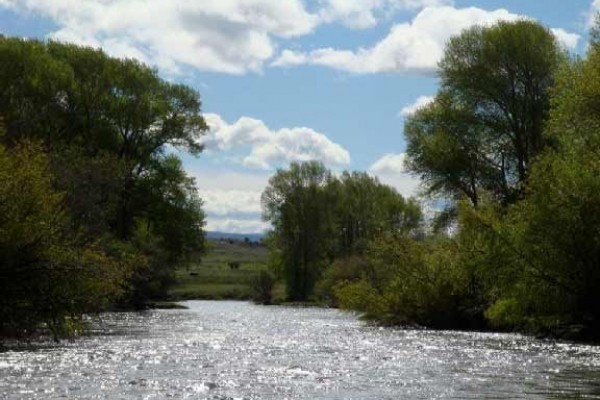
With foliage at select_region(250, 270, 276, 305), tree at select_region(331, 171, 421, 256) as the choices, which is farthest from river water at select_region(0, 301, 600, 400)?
tree at select_region(331, 171, 421, 256)

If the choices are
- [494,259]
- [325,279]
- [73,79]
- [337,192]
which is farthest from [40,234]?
[337,192]

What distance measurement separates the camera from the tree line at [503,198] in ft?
110

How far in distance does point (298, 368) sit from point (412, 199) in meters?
39.1

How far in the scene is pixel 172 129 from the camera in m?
63.3

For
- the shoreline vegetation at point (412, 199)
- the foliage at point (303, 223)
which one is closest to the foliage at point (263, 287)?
the shoreline vegetation at point (412, 199)

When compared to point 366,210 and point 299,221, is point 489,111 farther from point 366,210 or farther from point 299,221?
point 366,210

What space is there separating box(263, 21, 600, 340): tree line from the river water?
238 cm

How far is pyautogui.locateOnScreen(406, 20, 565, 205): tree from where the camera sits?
51.2m

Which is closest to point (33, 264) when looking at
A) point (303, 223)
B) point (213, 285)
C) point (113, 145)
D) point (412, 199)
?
point (113, 145)

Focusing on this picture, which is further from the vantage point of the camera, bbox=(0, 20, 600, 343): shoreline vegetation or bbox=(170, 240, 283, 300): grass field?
bbox=(170, 240, 283, 300): grass field

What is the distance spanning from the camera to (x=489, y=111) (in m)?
52.9

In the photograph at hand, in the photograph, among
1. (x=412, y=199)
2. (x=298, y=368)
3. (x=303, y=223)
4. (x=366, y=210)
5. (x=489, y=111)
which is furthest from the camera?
(x=366, y=210)

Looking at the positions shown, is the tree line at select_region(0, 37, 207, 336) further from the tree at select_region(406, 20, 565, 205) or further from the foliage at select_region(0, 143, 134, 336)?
the tree at select_region(406, 20, 565, 205)

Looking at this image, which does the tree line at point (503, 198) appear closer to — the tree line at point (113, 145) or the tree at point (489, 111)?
the tree at point (489, 111)
